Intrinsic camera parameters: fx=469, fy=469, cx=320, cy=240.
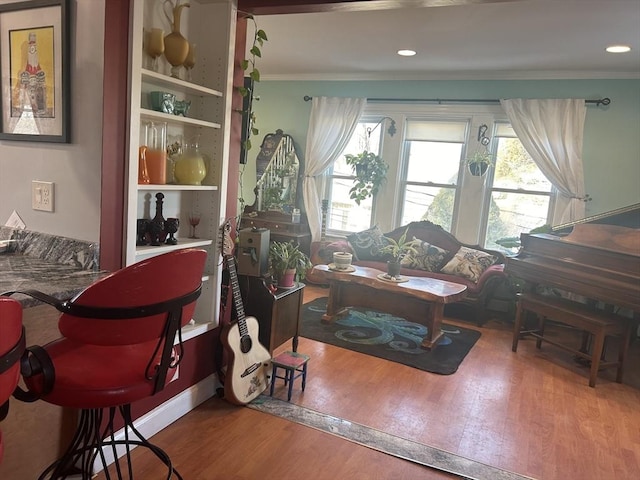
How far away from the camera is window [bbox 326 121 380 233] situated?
5.63 metres

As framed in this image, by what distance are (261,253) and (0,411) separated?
1.77 metres

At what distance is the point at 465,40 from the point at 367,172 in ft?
6.61

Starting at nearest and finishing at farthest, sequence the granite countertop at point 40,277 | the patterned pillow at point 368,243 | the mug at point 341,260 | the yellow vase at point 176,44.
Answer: the granite countertop at point 40,277, the yellow vase at point 176,44, the mug at point 341,260, the patterned pillow at point 368,243

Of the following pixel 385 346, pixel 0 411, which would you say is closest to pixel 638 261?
pixel 385 346

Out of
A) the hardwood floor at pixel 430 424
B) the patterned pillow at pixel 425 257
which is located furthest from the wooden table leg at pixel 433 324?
Result: the patterned pillow at pixel 425 257

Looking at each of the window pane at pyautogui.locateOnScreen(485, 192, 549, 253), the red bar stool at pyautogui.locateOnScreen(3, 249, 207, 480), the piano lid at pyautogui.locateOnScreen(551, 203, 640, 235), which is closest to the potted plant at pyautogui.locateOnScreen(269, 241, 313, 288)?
the red bar stool at pyautogui.locateOnScreen(3, 249, 207, 480)

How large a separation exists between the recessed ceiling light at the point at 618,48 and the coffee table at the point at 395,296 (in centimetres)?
220

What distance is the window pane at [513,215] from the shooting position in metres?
4.91

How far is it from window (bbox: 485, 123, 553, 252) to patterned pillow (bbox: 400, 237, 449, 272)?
61 cm

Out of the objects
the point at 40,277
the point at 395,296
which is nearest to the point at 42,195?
the point at 40,277

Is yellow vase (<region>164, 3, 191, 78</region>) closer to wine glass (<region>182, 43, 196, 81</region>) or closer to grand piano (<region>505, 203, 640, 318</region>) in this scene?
wine glass (<region>182, 43, 196, 81</region>)

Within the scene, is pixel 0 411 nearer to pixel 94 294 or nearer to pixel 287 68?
pixel 94 294

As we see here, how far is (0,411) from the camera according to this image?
1170 millimetres

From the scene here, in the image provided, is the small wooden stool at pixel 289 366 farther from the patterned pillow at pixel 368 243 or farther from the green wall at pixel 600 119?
the green wall at pixel 600 119
